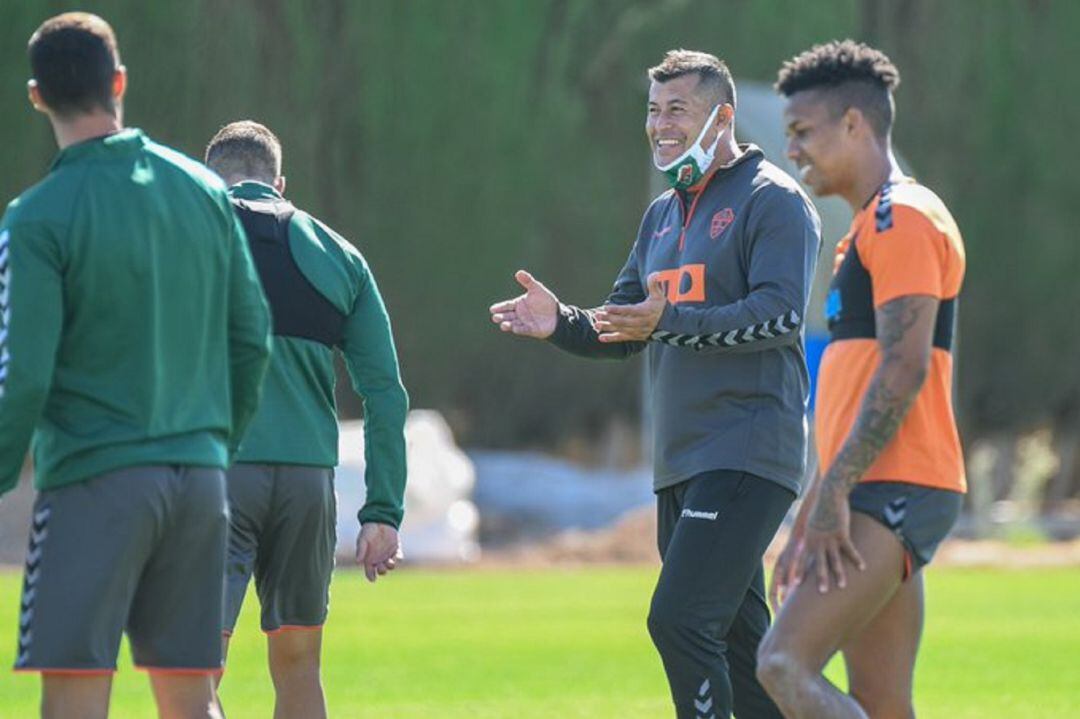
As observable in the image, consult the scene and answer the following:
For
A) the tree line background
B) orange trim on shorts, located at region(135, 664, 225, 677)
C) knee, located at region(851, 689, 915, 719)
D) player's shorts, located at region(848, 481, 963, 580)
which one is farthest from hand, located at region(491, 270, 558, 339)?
the tree line background

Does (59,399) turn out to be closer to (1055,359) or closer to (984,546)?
(984,546)

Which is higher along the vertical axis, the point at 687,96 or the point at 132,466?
the point at 687,96

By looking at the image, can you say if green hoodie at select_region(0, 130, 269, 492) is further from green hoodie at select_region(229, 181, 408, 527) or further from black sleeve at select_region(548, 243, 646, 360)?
black sleeve at select_region(548, 243, 646, 360)

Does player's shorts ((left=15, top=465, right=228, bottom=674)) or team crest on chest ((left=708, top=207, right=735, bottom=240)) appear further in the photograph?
team crest on chest ((left=708, top=207, right=735, bottom=240))

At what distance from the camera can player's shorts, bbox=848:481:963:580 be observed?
6.00 metres

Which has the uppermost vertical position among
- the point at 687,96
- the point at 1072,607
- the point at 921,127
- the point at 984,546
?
the point at 687,96

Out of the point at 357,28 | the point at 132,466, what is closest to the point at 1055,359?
the point at 357,28

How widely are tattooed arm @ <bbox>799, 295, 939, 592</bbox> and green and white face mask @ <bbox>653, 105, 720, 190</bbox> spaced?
202 cm

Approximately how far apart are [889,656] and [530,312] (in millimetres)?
2275

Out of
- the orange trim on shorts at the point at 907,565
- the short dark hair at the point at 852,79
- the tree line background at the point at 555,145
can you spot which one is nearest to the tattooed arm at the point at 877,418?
the orange trim on shorts at the point at 907,565

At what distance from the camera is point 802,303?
24.7ft

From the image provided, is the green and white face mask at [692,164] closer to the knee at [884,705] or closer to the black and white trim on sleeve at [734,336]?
the black and white trim on sleeve at [734,336]

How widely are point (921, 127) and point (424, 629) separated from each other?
2249 cm

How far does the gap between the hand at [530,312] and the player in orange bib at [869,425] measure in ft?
5.87
